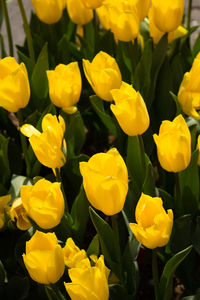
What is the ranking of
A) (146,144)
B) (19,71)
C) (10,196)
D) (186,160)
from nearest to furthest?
(186,160), (19,71), (10,196), (146,144)

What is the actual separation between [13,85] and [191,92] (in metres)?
0.40

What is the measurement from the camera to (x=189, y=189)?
4.42ft

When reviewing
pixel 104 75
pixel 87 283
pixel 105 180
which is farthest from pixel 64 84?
pixel 87 283

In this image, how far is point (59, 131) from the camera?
Result: 1.18 metres

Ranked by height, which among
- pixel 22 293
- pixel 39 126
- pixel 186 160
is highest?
pixel 186 160

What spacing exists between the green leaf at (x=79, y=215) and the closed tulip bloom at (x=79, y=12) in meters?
0.69

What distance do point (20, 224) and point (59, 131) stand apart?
281 millimetres

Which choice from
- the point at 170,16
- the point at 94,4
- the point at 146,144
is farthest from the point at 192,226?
the point at 94,4

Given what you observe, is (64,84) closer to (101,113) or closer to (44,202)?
(101,113)

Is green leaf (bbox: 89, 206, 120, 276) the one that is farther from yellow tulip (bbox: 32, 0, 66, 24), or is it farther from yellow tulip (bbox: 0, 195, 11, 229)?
yellow tulip (bbox: 32, 0, 66, 24)

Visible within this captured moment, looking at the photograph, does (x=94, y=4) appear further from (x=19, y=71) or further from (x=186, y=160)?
(x=186, y=160)

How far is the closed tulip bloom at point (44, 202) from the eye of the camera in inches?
41.3

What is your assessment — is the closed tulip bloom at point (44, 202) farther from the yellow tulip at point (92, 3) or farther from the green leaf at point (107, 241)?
the yellow tulip at point (92, 3)

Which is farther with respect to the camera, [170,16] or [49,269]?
[170,16]
